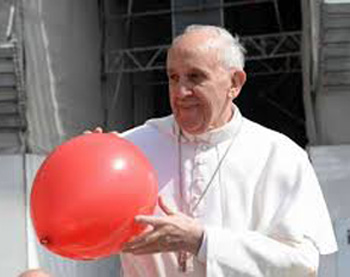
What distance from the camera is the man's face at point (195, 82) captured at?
2194 mm

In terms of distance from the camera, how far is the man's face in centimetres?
219

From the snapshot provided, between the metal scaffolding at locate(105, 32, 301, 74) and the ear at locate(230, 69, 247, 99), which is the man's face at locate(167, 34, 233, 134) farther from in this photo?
the metal scaffolding at locate(105, 32, 301, 74)

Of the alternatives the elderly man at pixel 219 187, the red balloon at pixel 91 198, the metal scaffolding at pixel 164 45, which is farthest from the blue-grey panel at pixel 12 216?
the red balloon at pixel 91 198

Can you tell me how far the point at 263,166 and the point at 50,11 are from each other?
6111 millimetres

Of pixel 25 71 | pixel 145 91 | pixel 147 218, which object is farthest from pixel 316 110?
pixel 147 218

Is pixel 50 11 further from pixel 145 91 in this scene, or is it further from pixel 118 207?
pixel 118 207

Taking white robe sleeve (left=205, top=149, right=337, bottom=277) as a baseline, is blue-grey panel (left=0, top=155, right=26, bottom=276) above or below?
below

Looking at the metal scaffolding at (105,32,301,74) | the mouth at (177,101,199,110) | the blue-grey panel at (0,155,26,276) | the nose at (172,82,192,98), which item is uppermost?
the nose at (172,82,192,98)

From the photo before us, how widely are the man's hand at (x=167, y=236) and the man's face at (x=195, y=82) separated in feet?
0.86

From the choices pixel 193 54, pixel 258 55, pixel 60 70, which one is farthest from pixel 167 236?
pixel 258 55

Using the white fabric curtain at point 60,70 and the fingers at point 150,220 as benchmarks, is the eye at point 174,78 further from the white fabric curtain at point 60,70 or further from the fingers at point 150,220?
the white fabric curtain at point 60,70

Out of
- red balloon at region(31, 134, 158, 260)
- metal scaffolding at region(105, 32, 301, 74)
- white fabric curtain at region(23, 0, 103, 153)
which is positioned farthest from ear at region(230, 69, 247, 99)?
metal scaffolding at region(105, 32, 301, 74)

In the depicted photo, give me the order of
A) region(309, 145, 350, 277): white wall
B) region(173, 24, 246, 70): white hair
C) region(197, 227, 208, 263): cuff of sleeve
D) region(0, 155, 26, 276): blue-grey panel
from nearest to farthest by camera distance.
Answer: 1. region(197, 227, 208, 263): cuff of sleeve
2. region(173, 24, 246, 70): white hair
3. region(309, 145, 350, 277): white wall
4. region(0, 155, 26, 276): blue-grey panel

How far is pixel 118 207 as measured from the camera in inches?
79.6
